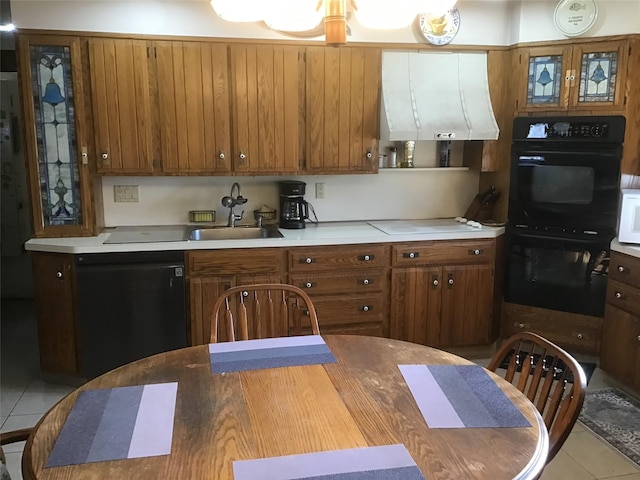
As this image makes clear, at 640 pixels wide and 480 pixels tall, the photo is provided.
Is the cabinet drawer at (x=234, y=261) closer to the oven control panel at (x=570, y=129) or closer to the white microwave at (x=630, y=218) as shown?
the oven control panel at (x=570, y=129)

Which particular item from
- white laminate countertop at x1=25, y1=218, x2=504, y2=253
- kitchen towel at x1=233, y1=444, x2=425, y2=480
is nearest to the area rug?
white laminate countertop at x1=25, y1=218, x2=504, y2=253

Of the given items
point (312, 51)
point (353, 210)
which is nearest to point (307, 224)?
point (353, 210)

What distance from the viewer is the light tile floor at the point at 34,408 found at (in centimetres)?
267

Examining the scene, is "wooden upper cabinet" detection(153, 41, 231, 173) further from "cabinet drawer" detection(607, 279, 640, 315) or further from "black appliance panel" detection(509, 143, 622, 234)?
"cabinet drawer" detection(607, 279, 640, 315)

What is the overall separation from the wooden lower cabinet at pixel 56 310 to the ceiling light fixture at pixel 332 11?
2.08 metres

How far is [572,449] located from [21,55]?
3657mm

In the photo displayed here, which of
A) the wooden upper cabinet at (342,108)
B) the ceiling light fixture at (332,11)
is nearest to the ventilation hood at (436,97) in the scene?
the wooden upper cabinet at (342,108)

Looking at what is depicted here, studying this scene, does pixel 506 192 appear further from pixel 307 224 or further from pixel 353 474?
pixel 353 474

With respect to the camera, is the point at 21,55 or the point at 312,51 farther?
the point at 312,51

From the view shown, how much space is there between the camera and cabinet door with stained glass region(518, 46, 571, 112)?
3.65 m

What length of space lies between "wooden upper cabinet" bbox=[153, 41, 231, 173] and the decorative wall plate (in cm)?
131

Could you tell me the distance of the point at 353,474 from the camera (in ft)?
4.23

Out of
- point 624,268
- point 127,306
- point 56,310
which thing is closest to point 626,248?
point 624,268

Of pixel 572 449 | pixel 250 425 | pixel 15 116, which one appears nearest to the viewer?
pixel 250 425
